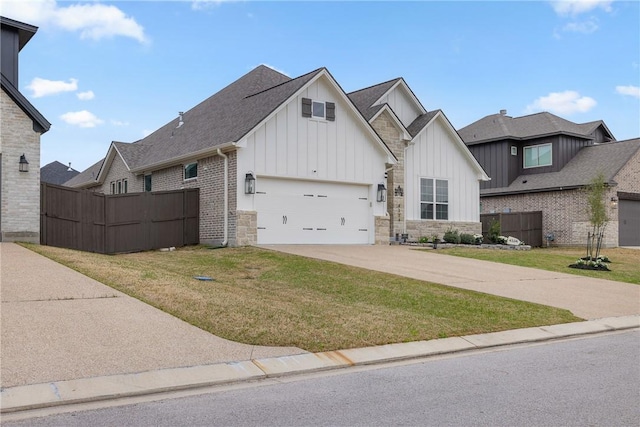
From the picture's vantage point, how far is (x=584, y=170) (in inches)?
1213

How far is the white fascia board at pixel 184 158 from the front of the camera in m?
19.6

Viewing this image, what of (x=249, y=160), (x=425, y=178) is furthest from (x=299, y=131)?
(x=425, y=178)

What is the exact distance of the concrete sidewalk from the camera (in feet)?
20.9

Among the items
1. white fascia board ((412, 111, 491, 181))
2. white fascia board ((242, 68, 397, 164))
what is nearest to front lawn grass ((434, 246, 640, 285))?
white fascia board ((242, 68, 397, 164))

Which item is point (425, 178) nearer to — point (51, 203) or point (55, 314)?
point (51, 203)

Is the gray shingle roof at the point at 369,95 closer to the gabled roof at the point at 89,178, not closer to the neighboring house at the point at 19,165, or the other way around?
the neighboring house at the point at 19,165

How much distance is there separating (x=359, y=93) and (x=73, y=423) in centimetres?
2536

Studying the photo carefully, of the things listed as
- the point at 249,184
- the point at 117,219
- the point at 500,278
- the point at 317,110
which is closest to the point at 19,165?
the point at 117,219

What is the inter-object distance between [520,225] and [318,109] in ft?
49.1

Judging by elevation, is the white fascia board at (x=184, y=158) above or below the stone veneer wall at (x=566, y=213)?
above

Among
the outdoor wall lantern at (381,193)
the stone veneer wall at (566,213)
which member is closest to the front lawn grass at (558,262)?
the outdoor wall lantern at (381,193)

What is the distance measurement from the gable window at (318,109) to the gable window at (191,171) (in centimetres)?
463

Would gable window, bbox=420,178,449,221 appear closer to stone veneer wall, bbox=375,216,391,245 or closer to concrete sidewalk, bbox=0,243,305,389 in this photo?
stone veneer wall, bbox=375,216,391,245

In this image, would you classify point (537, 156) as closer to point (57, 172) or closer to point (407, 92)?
point (407, 92)
